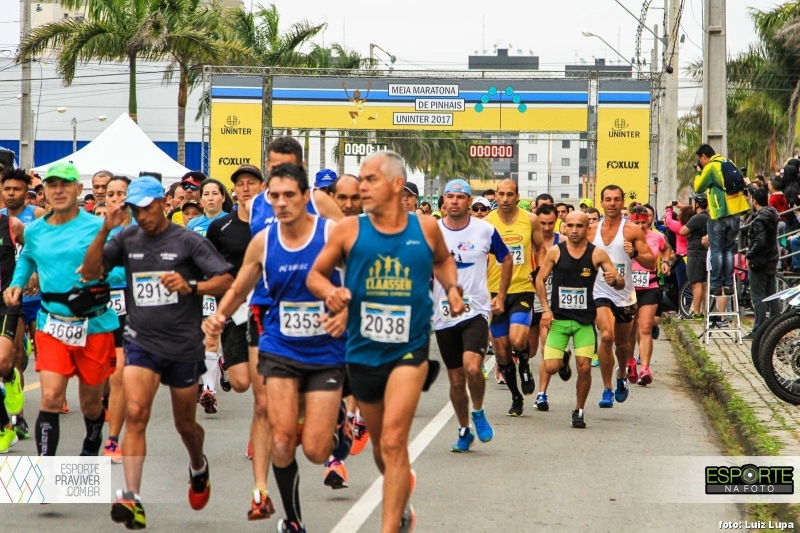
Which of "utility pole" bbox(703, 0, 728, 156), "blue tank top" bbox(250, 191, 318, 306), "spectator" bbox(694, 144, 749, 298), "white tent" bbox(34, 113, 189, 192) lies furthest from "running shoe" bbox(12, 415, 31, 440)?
"white tent" bbox(34, 113, 189, 192)

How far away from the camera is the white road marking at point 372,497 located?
6.89 metres

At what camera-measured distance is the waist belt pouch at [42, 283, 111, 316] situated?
7.64 m

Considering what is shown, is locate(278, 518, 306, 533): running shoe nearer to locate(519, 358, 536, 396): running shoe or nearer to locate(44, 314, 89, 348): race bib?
locate(44, 314, 89, 348): race bib

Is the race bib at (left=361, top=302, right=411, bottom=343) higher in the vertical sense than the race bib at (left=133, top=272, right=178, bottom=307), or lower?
Result: lower

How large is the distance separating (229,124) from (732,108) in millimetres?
32924

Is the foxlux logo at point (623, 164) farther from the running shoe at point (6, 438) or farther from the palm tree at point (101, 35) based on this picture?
the running shoe at point (6, 438)

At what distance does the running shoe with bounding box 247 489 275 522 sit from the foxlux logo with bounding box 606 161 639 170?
3058 cm

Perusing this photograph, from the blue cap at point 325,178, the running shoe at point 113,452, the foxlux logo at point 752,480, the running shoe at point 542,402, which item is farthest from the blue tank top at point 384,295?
the running shoe at point 542,402

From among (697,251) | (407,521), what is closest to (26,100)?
(697,251)

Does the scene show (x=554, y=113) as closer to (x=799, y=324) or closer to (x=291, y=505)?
(x=799, y=324)

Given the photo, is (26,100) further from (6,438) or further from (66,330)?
(66,330)

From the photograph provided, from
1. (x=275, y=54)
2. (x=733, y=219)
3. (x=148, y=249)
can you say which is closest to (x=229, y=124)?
(x=275, y=54)

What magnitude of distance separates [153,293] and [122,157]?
21.5m

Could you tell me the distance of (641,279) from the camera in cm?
1394
